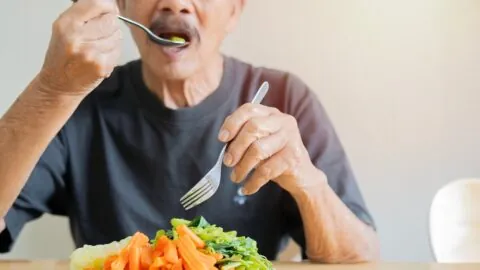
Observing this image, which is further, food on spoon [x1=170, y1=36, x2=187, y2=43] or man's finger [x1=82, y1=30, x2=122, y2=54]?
food on spoon [x1=170, y1=36, x2=187, y2=43]

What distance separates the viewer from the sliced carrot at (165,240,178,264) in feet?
1.80

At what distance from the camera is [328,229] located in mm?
930

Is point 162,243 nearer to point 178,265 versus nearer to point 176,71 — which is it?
point 178,265

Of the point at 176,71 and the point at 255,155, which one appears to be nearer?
the point at 255,155

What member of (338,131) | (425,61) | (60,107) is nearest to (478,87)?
(425,61)

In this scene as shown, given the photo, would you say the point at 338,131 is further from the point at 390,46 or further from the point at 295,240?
the point at 295,240

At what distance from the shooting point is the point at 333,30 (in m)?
1.32

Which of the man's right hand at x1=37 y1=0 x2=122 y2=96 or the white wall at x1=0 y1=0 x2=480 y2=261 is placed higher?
the man's right hand at x1=37 y1=0 x2=122 y2=96

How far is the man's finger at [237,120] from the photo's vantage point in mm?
767

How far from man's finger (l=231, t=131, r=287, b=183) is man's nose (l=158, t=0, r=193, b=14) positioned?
11.7 inches

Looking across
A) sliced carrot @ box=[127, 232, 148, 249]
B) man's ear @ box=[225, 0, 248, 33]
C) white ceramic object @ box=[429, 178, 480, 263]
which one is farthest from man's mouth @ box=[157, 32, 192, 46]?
white ceramic object @ box=[429, 178, 480, 263]

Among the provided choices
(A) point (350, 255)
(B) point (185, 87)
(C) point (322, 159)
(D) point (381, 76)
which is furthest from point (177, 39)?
(D) point (381, 76)

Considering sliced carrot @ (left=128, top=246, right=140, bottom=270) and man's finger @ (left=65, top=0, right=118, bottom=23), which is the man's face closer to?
man's finger @ (left=65, top=0, right=118, bottom=23)

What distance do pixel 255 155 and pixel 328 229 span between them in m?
0.22
